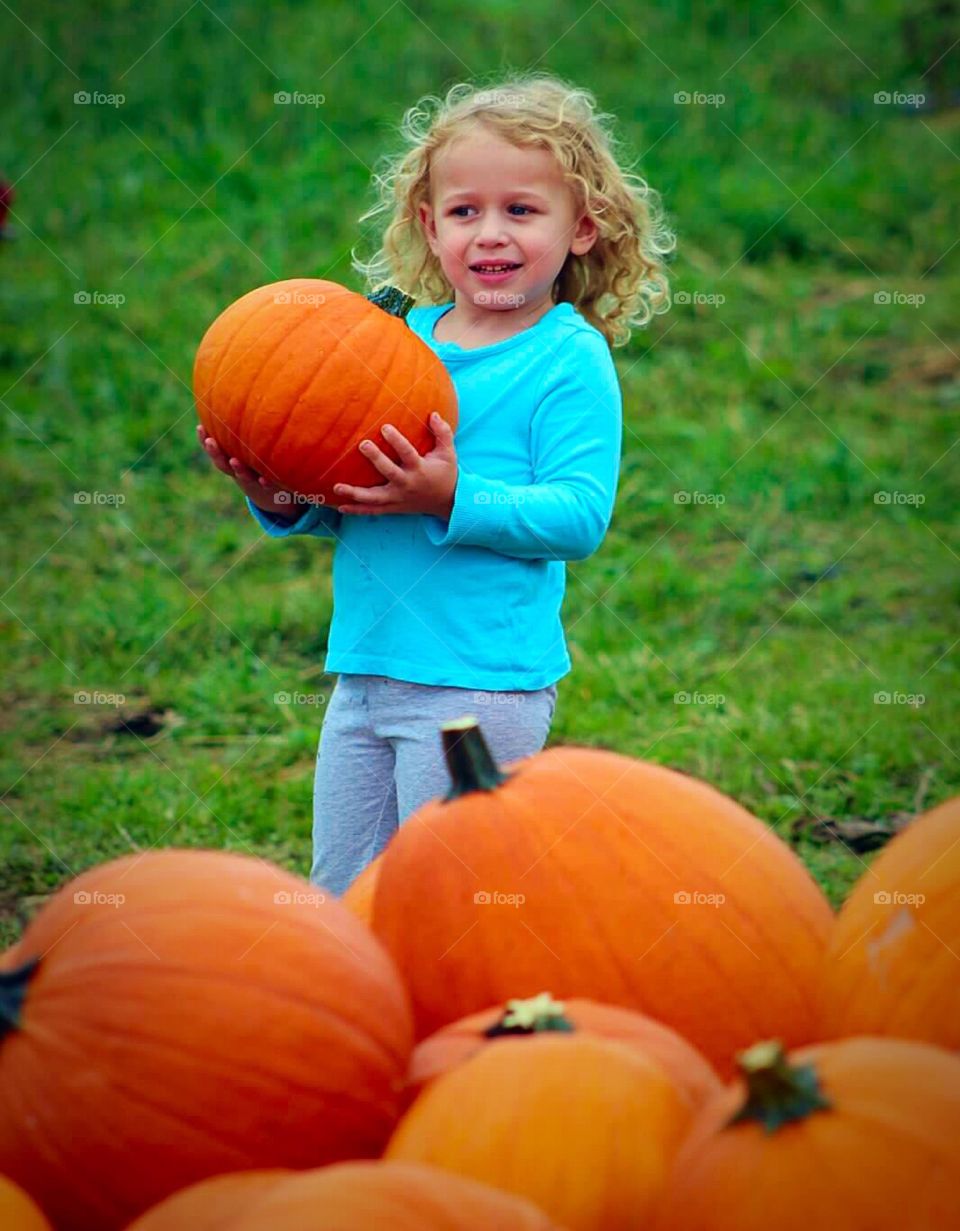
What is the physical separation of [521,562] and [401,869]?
0.83 metres

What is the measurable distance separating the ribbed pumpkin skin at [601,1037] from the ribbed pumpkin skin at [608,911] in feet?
0.37

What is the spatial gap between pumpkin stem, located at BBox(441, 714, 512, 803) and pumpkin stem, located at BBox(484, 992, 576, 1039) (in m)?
0.35

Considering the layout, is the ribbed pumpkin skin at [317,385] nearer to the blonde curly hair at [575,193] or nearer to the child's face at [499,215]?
the child's face at [499,215]

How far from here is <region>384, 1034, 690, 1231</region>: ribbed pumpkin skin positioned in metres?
1.12

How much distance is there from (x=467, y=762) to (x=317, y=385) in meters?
0.72

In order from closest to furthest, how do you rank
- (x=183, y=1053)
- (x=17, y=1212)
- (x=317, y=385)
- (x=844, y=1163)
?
(x=844, y=1163)
(x=17, y=1212)
(x=183, y=1053)
(x=317, y=385)

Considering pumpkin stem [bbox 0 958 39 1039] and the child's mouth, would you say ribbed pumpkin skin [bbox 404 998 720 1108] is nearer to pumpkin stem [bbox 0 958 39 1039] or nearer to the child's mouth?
pumpkin stem [bbox 0 958 39 1039]

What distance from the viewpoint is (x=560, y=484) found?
86.3 inches

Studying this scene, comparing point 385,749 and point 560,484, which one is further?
point 385,749

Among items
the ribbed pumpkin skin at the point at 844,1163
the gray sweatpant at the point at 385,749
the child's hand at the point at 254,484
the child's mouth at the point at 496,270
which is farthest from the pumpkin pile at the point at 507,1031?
the child's mouth at the point at 496,270

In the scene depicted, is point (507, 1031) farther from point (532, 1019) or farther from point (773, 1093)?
point (773, 1093)

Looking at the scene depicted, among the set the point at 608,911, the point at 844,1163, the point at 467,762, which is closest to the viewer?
the point at 844,1163

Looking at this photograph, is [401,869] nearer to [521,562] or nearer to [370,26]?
[521,562]

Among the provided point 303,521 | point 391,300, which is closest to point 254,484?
point 303,521
